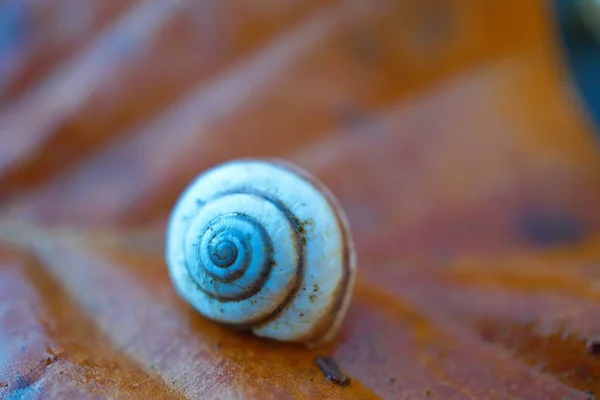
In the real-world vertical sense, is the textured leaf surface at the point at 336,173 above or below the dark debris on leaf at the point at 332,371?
above

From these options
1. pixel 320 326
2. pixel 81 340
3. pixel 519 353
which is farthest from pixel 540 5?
pixel 81 340

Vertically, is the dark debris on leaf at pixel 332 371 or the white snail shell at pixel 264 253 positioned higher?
the white snail shell at pixel 264 253

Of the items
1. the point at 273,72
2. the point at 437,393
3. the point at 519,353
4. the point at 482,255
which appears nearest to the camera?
the point at 437,393

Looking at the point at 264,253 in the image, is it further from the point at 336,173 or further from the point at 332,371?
the point at 336,173

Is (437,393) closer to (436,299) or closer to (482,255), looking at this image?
(436,299)
